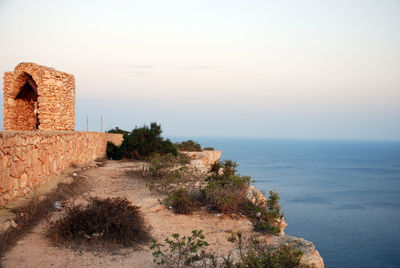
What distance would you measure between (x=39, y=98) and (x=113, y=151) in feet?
19.0

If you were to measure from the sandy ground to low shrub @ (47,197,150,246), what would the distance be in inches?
6.8

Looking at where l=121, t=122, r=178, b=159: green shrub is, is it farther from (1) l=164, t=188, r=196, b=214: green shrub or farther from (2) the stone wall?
(1) l=164, t=188, r=196, b=214: green shrub

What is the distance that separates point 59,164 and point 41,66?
15.9ft

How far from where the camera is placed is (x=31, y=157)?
7.20 meters

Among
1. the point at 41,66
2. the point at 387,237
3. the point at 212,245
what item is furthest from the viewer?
the point at 387,237

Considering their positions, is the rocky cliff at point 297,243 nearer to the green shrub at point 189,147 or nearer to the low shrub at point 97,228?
the low shrub at point 97,228

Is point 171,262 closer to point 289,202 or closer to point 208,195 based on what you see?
point 208,195

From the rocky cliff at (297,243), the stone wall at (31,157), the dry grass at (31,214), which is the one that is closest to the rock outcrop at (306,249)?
the rocky cliff at (297,243)

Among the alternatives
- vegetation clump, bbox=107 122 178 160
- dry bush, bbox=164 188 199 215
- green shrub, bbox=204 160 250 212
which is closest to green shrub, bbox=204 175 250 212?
green shrub, bbox=204 160 250 212

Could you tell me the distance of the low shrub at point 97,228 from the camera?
465 centimetres

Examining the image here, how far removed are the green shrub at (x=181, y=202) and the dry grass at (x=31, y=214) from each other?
225 cm

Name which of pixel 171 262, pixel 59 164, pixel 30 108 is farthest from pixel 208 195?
pixel 30 108

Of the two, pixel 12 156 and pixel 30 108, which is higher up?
pixel 30 108

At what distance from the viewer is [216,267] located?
3797 millimetres
